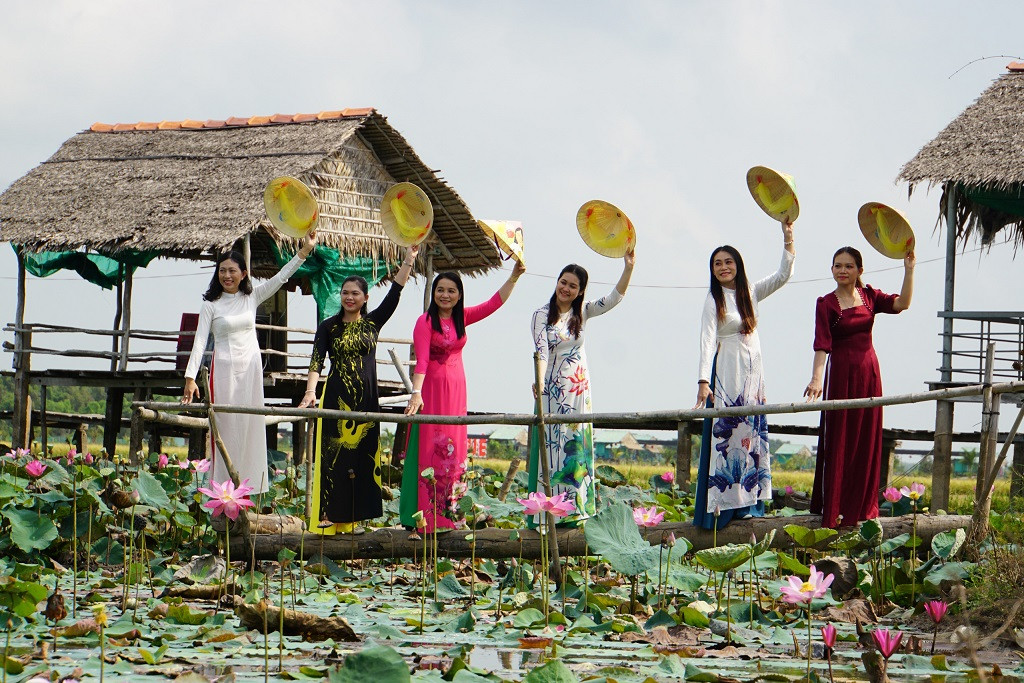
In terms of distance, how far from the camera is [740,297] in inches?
203

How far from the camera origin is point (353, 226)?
11781mm

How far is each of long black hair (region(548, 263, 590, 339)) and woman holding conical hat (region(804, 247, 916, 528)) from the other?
1058mm

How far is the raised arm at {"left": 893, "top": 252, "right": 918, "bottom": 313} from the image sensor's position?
5.17m

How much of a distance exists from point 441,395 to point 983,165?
580 centimetres

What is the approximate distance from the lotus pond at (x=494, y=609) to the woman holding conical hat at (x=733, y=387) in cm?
26

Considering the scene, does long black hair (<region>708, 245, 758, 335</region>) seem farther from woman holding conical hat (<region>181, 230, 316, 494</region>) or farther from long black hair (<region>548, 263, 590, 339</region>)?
woman holding conical hat (<region>181, 230, 316, 494</region>)

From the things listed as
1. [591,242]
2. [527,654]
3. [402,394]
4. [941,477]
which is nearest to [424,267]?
[402,394]

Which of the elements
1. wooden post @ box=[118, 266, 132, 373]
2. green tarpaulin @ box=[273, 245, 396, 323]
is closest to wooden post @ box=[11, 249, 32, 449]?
wooden post @ box=[118, 266, 132, 373]

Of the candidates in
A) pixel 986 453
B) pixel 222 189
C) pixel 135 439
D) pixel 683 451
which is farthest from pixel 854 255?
pixel 222 189

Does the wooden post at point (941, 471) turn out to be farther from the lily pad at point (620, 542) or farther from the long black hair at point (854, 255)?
the lily pad at point (620, 542)

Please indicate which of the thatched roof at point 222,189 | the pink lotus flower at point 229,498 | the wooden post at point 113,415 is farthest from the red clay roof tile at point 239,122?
the pink lotus flower at point 229,498

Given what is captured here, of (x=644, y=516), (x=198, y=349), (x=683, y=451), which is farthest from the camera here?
(x=683, y=451)

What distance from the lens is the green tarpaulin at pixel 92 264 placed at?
1189 centimetres

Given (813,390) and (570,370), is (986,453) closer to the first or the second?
(813,390)
